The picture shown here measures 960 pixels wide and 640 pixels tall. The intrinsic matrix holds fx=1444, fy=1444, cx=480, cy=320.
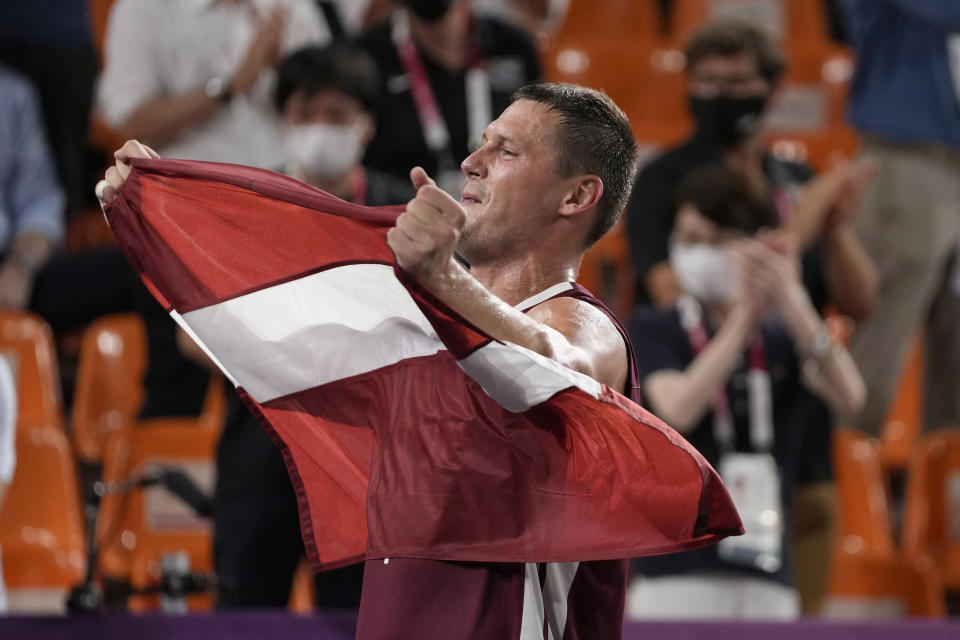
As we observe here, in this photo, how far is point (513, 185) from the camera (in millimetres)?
2240

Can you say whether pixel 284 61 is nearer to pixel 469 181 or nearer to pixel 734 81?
pixel 734 81

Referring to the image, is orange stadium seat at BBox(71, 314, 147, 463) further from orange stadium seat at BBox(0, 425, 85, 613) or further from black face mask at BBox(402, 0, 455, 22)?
black face mask at BBox(402, 0, 455, 22)

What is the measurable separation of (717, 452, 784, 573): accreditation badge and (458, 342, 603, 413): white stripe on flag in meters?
1.98

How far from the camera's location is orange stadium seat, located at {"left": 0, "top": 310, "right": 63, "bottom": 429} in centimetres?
510

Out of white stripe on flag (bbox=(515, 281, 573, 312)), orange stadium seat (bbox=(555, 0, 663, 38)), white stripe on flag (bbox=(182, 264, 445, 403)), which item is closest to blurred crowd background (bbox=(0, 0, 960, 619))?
orange stadium seat (bbox=(555, 0, 663, 38))

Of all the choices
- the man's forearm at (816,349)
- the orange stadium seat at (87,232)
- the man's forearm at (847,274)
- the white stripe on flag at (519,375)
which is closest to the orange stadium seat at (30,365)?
the orange stadium seat at (87,232)

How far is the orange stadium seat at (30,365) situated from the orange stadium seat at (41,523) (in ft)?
0.62

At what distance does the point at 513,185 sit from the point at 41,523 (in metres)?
3.04

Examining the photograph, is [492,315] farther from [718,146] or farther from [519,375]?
[718,146]

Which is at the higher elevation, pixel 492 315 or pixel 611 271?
pixel 611 271

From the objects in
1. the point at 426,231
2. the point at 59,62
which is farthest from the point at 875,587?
the point at 59,62

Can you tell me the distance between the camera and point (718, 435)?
4113 millimetres

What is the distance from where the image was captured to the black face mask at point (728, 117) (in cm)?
496

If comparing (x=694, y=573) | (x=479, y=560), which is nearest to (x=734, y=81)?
(x=694, y=573)
